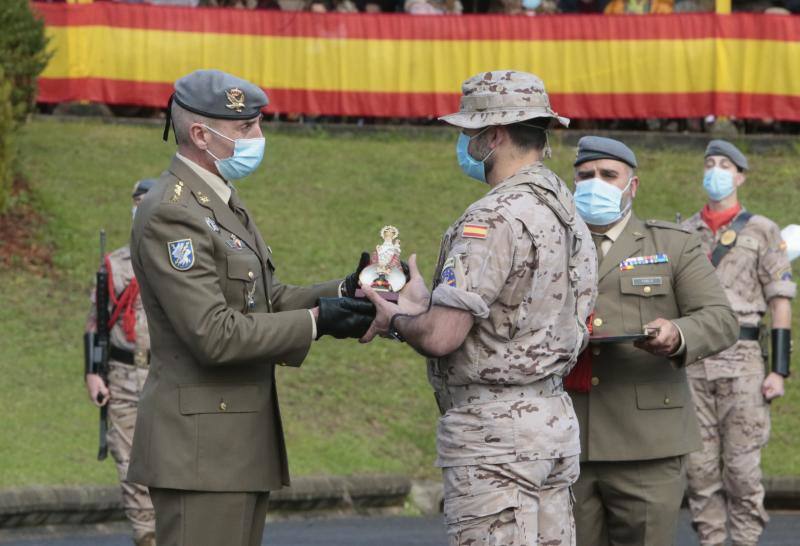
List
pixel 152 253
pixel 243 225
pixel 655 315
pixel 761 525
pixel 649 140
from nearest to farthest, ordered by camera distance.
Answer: pixel 152 253
pixel 243 225
pixel 655 315
pixel 761 525
pixel 649 140

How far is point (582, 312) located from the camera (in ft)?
18.4

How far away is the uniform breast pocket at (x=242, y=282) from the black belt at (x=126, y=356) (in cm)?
424

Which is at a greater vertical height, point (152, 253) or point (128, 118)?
Result: point (128, 118)

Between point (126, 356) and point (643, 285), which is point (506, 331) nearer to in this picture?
point (643, 285)

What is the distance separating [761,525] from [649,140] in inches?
417

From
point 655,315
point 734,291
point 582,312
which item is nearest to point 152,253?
point 582,312

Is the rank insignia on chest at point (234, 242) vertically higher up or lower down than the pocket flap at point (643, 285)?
higher up

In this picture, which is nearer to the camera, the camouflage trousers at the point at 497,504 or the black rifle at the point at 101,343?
the camouflage trousers at the point at 497,504

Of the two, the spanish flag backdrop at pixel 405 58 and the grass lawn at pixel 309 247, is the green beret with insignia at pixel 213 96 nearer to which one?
the grass lawn at pixel 309 247

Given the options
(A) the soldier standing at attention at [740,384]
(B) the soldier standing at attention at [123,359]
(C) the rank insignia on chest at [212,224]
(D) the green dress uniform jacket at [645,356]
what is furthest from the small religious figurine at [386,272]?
(A) the soldier standing at attention at [740,384]

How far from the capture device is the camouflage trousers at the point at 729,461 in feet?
31.3

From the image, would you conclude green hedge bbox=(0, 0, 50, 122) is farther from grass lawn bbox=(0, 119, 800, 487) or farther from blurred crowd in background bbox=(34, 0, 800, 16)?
blurred crowd in background bbox=(34, 0, 800, 16)

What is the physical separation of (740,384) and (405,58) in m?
11.3

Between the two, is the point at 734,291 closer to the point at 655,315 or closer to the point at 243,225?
the point at 655,315
